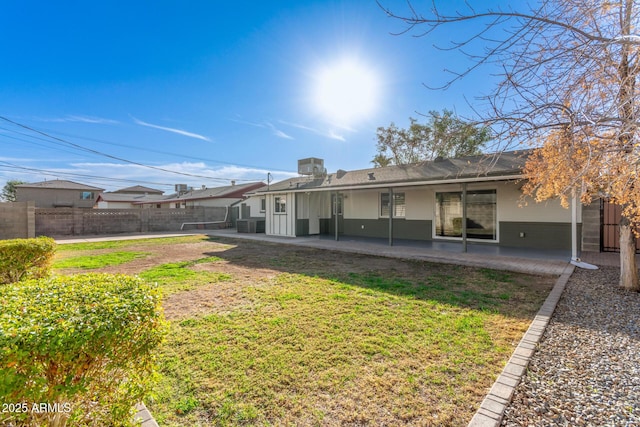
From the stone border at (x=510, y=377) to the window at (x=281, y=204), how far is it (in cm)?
1178

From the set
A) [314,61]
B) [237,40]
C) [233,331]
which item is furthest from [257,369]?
[237,40]

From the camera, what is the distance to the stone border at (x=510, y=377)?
207 cm

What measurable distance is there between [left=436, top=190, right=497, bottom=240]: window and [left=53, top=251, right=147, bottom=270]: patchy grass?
11.2 m

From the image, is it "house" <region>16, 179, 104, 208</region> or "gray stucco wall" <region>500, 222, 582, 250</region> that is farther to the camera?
"house" <region>16, 179, 104, 208</region>

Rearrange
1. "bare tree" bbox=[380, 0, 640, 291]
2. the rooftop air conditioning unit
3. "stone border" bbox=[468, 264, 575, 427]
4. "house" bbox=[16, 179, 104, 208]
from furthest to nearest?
1. "house" bbox=[16, 179, 104, 208]
2. the rooftop air conditioning unit
3. "bare tree" bbox=[380, 0, 640, 291]
4. "stone border" bbox=[468, 264, 575, 427]

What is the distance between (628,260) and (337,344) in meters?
5.64

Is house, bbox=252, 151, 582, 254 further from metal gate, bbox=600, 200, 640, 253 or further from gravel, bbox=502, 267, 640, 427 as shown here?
gravel, bbox=502, 267, 640, 427

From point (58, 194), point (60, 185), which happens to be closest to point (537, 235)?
point (58, 194)

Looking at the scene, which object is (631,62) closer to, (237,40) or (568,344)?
(568,344)

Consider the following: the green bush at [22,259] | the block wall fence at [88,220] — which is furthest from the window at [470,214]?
the block wall fence at [88,220]

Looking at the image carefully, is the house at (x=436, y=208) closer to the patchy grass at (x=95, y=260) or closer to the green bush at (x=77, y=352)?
the green bush at (x=77, y=352)

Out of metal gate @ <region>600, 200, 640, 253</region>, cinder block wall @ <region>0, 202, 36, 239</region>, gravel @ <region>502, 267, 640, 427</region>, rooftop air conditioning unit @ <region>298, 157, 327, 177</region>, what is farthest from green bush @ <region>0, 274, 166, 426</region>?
cinder block wall @ <region>0, 202, 36, 239</region>

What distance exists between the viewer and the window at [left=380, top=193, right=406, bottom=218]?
41.3 ft

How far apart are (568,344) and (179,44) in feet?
45.2
